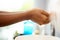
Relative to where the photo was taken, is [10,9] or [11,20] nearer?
[11,20]

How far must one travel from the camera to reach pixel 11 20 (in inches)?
32.5

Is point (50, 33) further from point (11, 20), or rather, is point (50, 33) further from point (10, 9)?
point (10, 9)

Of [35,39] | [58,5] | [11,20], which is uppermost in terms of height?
[58,5]

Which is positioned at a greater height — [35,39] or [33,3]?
[33,3]

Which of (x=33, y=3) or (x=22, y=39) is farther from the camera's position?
(x=33, y=3)

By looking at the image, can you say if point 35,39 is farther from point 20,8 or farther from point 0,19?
point 20,8

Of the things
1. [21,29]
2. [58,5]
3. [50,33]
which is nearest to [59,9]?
[58,5]

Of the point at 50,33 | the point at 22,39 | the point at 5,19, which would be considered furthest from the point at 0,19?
the point at 50,33

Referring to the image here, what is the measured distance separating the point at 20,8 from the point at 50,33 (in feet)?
1.83

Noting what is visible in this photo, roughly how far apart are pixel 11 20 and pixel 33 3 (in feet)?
1.98

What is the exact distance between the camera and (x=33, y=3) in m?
1.38

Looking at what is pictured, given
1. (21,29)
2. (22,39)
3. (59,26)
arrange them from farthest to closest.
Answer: (21,29) < (59,26) < (22,39)

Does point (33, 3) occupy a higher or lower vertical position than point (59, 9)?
higher

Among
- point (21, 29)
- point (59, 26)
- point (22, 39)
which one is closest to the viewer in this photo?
point (22, 39)
